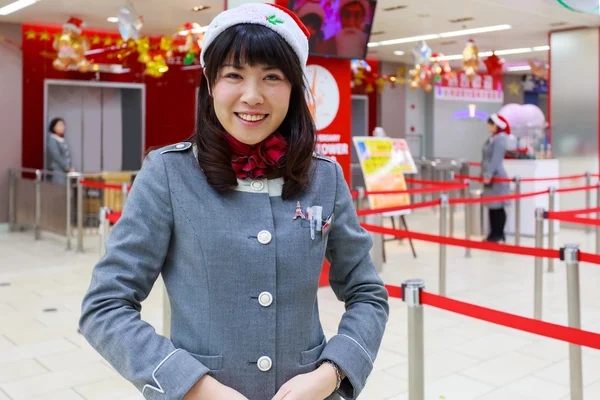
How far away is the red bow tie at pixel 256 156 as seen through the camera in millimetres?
1243

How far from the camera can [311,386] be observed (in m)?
1.19

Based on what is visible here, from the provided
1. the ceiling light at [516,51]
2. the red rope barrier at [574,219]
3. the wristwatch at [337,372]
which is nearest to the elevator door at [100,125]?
the ceiling light at [516,51]

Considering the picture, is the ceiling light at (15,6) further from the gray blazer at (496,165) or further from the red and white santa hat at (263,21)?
the red and white santa hat at (263,21)

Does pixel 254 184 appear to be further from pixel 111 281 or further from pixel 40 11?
pixel 40 11

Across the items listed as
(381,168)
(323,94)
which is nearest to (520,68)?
(381,168)

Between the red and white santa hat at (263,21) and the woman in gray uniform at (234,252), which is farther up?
the red and white santa hat at (263,21)

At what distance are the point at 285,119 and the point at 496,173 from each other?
7.54 meters

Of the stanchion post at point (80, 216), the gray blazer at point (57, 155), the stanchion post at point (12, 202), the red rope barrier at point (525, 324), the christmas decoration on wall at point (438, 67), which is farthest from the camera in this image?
the christmas decoration on wall at point (438, 67)

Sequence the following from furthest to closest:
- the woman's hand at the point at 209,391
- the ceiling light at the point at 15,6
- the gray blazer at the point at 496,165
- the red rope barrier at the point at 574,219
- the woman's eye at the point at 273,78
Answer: the ceiling light at the point at 15,6, the gray blazer at the point at 496,165, the red rope barrier at the point at 574,219, the woman's eye at the point at 273,78, the woman's hand at the point at 209,391

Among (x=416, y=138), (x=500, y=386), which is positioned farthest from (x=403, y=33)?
(x=500, y=386)

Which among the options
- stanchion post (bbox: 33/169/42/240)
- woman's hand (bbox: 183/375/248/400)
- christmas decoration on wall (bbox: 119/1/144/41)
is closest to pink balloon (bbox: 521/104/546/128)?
christmas decoration on wall (bbox: 119/1/144/41)

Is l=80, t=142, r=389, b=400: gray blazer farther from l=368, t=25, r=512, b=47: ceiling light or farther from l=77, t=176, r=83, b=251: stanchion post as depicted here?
l=368, t=25, r=512, b=47: ceiling light

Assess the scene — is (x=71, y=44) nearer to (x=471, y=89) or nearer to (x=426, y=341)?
(x=426, y=341)

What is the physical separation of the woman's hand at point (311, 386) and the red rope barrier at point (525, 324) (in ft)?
3.51
